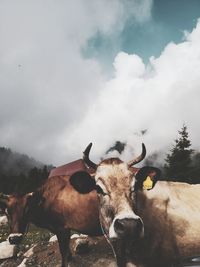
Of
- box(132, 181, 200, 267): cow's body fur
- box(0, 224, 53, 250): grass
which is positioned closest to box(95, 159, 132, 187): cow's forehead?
box(132, 181, 200, 267): cow's body fur

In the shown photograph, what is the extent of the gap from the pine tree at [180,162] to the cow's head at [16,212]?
21016 millimetres

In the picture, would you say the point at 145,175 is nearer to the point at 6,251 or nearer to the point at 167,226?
the point at 167,226

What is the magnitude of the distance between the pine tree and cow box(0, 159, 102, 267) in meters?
21.1

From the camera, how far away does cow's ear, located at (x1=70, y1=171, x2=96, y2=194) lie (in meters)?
6.41

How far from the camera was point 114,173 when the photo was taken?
5.98 meters

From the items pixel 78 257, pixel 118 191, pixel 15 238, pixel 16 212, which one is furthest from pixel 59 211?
pixel 118 191

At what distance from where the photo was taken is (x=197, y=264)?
3.33m

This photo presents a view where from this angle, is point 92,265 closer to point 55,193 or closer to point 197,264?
point 55,193

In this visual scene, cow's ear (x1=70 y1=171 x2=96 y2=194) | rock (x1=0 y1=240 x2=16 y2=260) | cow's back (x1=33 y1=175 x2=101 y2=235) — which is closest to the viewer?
cow's ear (x1=70 y1=171 x2=96 y2=194)

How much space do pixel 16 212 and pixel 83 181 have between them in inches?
239

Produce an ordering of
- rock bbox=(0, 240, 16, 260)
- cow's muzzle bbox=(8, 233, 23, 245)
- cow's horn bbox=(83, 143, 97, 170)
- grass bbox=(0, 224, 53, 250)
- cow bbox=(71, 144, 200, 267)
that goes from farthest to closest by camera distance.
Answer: grass bbox=(0, 224, 53, 250)
rock bbox=(0, 240, 16, 260)
cow's muzzle bbox=(8, 233, 23, 245)
cow's horn bbox=(83, 143, 97, 170)
cow bbox=(71, 144, 200, 267)

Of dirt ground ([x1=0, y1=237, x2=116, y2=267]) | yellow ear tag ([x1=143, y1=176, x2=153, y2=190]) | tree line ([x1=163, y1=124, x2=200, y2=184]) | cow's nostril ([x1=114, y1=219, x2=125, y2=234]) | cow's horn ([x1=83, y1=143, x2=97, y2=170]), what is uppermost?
tree line ([x1=163, y1=124, x2=200, y2=184])

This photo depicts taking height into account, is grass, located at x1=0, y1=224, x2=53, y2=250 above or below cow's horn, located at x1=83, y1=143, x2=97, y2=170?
below

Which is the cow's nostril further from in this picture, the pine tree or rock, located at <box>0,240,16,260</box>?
the pine tree
